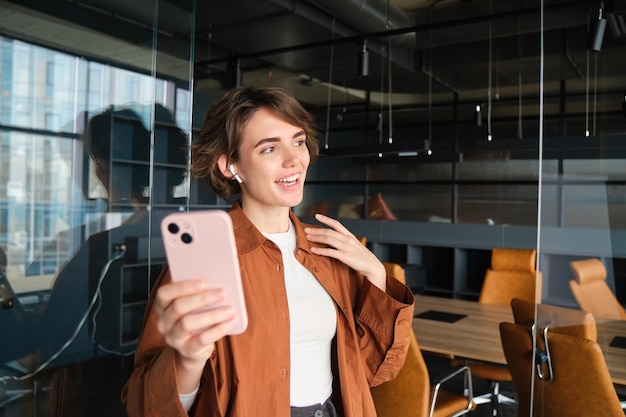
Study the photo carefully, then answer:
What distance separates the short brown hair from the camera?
4.00ft

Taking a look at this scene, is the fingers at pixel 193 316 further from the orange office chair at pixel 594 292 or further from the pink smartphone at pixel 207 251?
the orange office chair at pixel 594 292

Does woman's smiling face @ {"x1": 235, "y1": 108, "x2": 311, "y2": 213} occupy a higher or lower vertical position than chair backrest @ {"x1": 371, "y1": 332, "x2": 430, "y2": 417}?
higher

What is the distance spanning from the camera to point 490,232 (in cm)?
644

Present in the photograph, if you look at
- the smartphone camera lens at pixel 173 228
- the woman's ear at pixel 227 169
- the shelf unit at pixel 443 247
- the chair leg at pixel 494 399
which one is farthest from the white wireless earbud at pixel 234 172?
the shelf unit at pixel 443 247

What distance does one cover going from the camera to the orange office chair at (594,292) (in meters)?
2.08

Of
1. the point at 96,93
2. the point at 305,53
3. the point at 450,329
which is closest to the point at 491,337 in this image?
the point at 450,329

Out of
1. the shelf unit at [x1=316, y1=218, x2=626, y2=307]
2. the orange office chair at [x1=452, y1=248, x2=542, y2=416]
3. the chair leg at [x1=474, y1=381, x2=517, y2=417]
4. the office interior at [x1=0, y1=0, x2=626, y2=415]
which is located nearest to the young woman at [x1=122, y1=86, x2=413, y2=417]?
the office interior at [x1=0, y1=0, x2=626, y2=415]

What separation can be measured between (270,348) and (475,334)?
8.20 feet

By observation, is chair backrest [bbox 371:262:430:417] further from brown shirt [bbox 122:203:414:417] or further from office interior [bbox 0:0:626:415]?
brown shirt [bbox 122:203:414:417]

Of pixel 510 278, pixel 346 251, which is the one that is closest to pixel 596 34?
pixel 346 251

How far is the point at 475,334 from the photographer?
3307mm

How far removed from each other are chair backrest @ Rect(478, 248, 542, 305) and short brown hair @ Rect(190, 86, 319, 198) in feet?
12.0

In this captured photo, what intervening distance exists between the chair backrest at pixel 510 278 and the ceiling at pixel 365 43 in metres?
1.38

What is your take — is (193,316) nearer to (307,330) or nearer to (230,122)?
(307,330)
